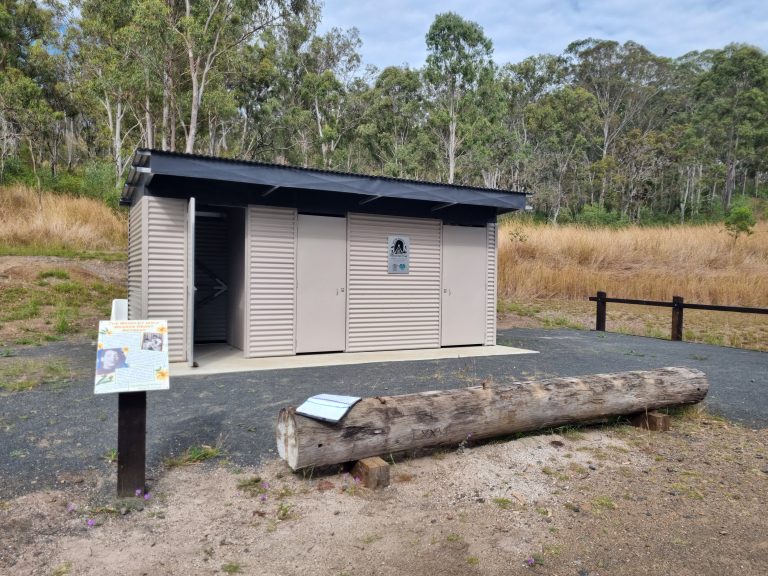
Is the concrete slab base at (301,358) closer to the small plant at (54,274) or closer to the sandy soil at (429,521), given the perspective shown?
the sandy soil at (429,521)

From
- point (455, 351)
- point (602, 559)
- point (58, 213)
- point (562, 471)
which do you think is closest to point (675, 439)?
point (562, 471)

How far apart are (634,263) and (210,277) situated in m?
15.5

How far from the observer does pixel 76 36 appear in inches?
1030

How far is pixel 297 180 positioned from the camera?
7.09 m

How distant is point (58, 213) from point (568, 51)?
37.5 m

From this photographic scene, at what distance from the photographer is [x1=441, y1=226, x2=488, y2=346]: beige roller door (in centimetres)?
883

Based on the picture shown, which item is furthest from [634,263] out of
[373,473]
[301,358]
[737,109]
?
[737,109]

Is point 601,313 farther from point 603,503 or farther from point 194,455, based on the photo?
point 194,455

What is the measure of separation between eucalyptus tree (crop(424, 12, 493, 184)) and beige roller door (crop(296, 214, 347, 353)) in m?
19.1

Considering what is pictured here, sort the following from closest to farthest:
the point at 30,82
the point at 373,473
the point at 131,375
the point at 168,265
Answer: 1. the point at 131,375
2. the point at 373,473
3. the point at 168,265
4. the point at 30,82

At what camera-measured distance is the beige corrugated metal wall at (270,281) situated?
24.3 feet

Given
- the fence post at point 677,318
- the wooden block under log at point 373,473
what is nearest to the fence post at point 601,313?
the fence post at point 677,318

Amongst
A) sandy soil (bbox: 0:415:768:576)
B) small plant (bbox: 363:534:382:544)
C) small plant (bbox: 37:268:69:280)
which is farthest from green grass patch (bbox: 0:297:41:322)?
small plant (bbox: 363:534:382:544)

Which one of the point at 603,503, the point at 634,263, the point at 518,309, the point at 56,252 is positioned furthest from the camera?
the point at 634,263
